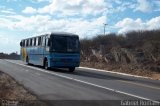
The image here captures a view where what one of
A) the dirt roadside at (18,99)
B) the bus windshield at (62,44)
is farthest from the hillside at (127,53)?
the dirt roadside at (18,99)

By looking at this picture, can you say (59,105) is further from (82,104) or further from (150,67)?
(150,67)

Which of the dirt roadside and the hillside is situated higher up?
the hillside

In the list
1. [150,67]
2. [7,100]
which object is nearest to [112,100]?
[7,100]

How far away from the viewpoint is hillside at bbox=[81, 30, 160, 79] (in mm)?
33884

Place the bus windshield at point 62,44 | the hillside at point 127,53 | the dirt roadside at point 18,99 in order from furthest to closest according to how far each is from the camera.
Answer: the hillside at point 127,53, the bus windshield at point 62,44, the dirt roadside at point 18,99

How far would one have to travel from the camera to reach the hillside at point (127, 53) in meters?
33.9

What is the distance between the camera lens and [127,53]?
1597 inches

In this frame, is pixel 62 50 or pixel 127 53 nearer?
pixel 62 50

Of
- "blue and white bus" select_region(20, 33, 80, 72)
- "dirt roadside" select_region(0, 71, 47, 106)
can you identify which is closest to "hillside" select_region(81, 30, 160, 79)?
"blue and white bus" select_region(20, 33, 80, 72)

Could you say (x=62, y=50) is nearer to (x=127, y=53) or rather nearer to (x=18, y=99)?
(x=127, y=53)

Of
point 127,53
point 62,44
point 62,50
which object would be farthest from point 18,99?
point 127,53

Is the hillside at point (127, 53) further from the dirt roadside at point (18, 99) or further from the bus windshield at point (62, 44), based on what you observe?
the dirt roadside at point (18, 99)

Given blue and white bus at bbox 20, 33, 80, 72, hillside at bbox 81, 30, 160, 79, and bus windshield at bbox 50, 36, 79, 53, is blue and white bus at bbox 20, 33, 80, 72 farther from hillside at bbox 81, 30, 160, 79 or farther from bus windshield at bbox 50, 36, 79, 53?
hillside at bbox 81, 30, 160, 79

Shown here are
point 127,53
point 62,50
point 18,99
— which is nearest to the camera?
point 18,99
